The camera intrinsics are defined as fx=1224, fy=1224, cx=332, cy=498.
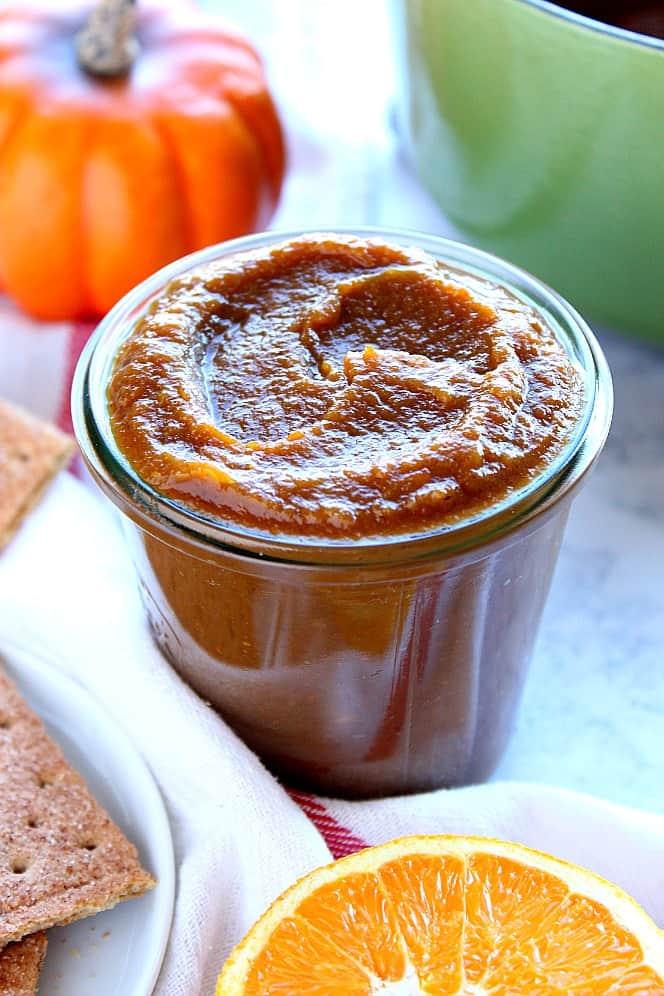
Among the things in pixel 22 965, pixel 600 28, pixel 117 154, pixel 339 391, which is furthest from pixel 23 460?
pixel 600 28

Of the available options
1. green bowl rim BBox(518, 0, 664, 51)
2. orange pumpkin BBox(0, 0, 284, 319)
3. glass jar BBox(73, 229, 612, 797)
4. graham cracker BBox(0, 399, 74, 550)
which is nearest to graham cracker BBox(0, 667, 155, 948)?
glass jar BBox(73, 229, 612, 797)

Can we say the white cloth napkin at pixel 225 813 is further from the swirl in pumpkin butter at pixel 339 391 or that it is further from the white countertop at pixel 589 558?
the swirl in pumpkin butter at pixel 339 391

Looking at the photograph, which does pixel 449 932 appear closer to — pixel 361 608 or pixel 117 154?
pixel 361 608

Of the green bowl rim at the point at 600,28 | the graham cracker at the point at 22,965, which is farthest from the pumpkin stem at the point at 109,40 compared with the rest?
the graham cracker at the point at 22,965

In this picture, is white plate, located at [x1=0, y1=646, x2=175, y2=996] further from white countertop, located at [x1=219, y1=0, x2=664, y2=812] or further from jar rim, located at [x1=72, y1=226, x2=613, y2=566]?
white countertop, located at [x1=219, y1=0, x2=664, y2=812]

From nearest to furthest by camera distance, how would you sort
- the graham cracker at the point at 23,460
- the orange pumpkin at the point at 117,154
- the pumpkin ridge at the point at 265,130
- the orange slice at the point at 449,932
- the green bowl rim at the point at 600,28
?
the orange slice at the point at 449,932 → the green bowl rim at the point at 600,28 → the graham cracker at the point at 23,460 → the orange pumpkin at the point at 117,154 → the pumpkin ridge at the point at 265,130

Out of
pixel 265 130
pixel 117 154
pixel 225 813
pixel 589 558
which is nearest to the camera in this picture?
pixel 225 813

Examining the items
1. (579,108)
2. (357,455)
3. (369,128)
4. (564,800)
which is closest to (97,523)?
(357,455)
